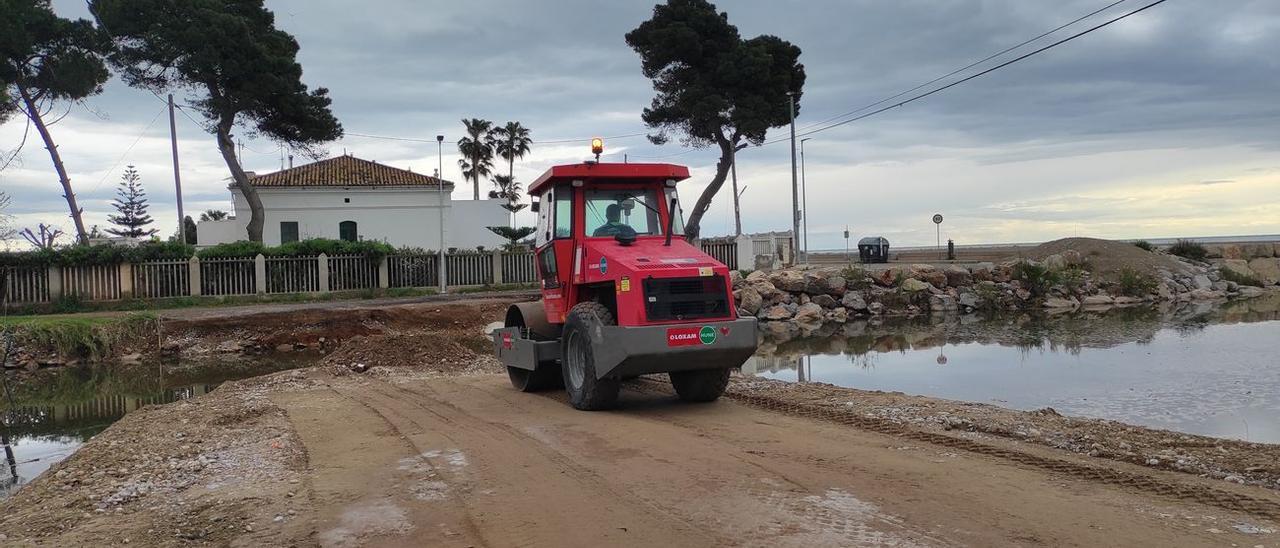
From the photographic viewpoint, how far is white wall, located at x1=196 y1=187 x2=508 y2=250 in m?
39.8

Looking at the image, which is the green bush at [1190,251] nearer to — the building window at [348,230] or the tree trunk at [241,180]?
the building window at [348,230]

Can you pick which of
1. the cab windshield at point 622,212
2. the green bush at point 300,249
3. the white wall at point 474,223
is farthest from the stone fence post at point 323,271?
the cab windshield at point 622,212

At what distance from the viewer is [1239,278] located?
38.5 m

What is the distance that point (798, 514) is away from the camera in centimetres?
554

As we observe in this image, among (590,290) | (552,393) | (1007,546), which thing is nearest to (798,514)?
(1007,546)

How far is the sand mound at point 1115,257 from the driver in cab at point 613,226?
3096 centimetres

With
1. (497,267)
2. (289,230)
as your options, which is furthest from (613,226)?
(289,230)

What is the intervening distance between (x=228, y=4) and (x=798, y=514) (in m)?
37.8

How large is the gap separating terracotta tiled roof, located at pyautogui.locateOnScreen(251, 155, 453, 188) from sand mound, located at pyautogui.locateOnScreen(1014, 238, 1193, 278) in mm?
27930

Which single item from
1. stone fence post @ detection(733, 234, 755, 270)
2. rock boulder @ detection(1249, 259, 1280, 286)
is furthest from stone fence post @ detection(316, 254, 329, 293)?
rock boulder @ detection(1249, 259, 1280, 286)

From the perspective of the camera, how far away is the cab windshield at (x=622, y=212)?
1043 cm

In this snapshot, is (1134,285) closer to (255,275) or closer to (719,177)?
(719,177)

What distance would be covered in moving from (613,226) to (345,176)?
112 feet

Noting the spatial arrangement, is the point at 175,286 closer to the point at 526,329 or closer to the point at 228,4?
the point at 228,4
